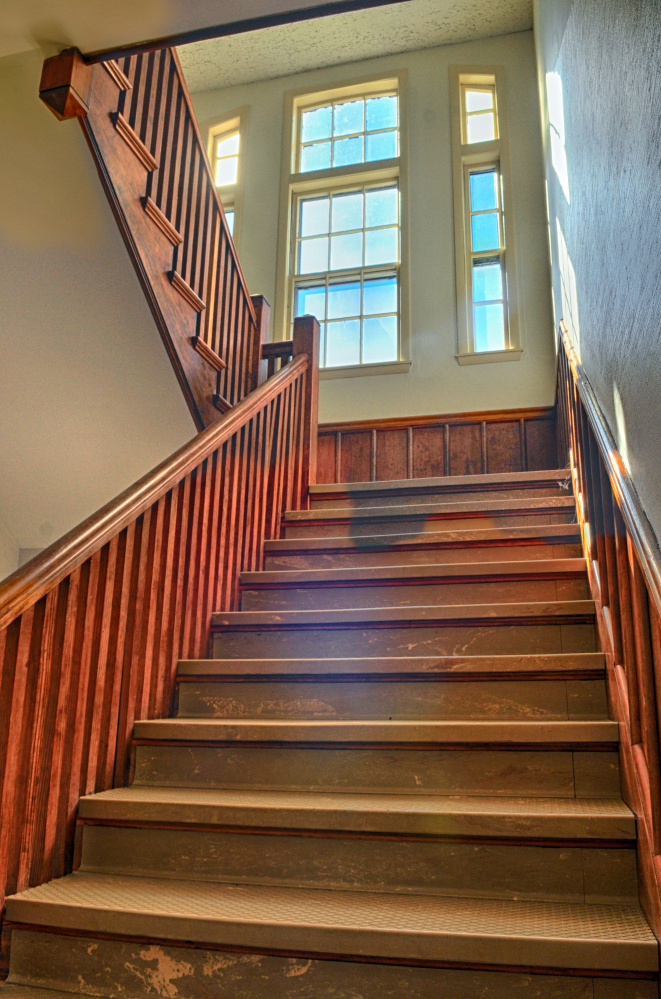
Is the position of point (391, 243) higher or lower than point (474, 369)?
higher

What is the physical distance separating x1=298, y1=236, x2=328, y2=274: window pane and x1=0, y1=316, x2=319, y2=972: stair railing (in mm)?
3001

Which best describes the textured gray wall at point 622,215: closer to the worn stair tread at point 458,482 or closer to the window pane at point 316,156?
the worn stair tread at point 458,482

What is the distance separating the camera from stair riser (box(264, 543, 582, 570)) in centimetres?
296

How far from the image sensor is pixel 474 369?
5211mm

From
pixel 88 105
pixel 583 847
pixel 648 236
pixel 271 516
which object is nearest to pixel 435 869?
pixel 583 847

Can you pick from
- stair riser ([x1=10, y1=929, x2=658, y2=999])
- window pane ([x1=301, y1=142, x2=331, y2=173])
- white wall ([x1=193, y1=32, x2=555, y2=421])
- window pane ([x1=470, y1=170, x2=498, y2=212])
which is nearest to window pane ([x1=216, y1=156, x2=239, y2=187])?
white wall ([x1=193, y1=32, x2=555, y2=421])

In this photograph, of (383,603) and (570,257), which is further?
(570,257)

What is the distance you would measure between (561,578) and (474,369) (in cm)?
278

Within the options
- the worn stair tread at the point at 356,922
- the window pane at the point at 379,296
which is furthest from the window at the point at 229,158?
the worn stair tread at the point at 356,922

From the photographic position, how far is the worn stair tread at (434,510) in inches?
127

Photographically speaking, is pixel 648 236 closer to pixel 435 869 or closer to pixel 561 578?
pixel 435 869

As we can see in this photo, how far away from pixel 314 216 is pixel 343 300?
2.49 feet

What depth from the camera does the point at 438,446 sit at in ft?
16.5

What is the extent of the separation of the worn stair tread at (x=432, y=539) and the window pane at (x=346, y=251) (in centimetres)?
317
